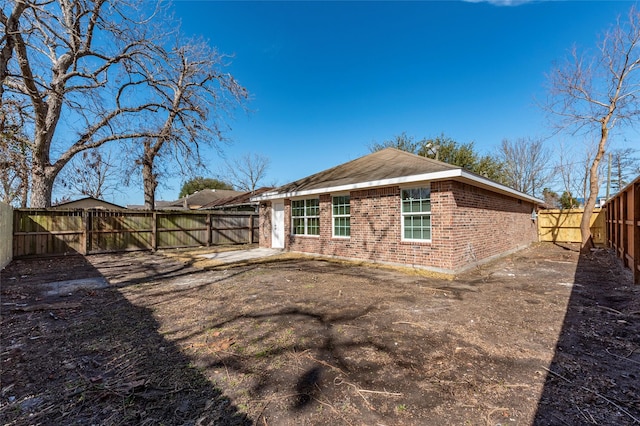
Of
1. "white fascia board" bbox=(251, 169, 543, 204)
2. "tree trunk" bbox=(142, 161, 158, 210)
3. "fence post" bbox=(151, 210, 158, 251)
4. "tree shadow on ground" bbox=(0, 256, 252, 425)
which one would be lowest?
"tree shadow on ground" bbox=(0, 256, 252, 425)

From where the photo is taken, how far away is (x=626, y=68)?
A: 40.3 ft

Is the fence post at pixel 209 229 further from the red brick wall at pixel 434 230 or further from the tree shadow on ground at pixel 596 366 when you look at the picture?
the tree shadow on ground at pixel 596 366

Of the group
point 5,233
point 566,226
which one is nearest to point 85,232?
point 5,233

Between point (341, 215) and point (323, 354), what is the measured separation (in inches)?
277

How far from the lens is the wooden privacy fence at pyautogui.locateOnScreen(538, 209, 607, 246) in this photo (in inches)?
613

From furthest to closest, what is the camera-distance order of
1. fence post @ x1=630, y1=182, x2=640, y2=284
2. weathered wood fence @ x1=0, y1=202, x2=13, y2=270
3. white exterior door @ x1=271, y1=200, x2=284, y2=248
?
white exterior door @ x1=271, y1=200, x2=284, y2=248
weathered wood fence @ x1=0, y1=202, x2=13, y2=270
fence post @ x1=630, y1=182, x2=640, y2=284

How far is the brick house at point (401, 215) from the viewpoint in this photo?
292 inches

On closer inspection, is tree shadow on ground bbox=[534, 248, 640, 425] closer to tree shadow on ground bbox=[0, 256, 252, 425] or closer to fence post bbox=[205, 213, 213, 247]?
tree shadow on ground bbox=[0, 256, 252, 425]

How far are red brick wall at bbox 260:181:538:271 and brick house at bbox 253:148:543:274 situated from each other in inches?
1.0

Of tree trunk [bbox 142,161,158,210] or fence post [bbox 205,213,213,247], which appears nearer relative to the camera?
fence post [bbox 205,213,213,247]

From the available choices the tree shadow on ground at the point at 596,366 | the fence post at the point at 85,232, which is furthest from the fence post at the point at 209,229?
the tree shadow on ground at the point at 596,366

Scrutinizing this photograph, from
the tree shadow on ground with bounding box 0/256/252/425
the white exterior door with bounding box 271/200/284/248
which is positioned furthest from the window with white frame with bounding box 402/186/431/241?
the tree shadow on ground with bounding box 0/256/252/425

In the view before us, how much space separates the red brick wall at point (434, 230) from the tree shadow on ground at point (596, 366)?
9.19ft

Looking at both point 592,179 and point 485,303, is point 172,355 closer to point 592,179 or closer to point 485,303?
point 485,303
